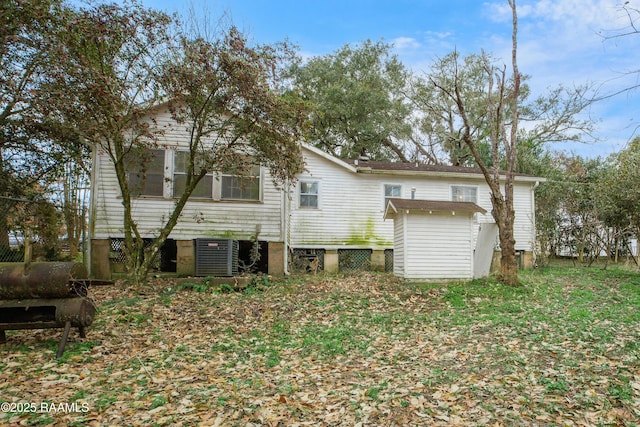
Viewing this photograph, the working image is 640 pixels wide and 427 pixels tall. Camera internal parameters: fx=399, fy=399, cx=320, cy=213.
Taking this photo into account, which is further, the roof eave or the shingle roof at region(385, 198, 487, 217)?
the roof eave

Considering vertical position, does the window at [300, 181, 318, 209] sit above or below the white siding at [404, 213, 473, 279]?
above

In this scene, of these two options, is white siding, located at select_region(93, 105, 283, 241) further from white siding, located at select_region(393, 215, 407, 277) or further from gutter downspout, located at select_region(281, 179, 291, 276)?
white siding, located at select_region(393, 215, 407, 277)

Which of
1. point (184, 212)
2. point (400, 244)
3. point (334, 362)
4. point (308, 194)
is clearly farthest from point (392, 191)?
point (334, 362)

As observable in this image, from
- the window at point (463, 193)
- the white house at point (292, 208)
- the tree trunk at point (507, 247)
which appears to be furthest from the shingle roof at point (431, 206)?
the window at point (463, 193)

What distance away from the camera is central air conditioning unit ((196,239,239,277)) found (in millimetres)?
10477

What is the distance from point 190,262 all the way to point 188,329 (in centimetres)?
490

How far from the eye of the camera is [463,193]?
14859 mm

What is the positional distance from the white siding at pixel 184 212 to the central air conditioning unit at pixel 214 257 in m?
1.20

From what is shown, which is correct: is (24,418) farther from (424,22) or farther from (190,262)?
(424,22)

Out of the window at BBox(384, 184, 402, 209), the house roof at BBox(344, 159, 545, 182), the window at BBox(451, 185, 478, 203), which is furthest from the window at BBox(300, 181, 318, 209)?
the window at BBox(451, 185, 478, 203)

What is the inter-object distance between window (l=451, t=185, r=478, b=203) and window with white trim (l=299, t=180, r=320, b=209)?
520 cm

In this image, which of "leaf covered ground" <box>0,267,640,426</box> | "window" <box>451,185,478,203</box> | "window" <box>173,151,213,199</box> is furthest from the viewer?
"window" <box>451,185,478,203</box>

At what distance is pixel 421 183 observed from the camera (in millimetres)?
14523

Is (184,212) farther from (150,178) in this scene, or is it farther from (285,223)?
(285,223)
